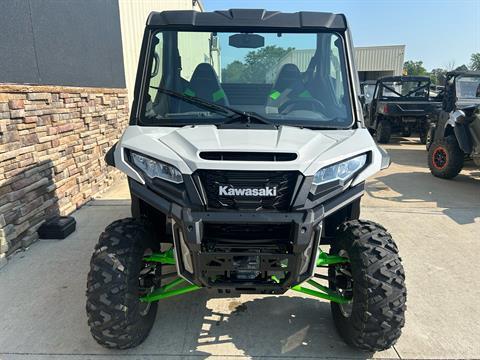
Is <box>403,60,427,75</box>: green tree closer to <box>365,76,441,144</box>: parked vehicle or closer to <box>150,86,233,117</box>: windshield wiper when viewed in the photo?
<box>365,76,441,144</box>: parked vehicle

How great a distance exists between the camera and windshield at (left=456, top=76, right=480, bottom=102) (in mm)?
9406

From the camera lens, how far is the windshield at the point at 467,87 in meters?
9.41

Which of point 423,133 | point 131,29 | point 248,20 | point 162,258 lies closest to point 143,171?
point 162,258

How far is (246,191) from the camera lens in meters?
2.29

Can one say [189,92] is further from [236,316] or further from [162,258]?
[236,316]

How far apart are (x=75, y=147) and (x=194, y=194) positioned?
3.93 meters

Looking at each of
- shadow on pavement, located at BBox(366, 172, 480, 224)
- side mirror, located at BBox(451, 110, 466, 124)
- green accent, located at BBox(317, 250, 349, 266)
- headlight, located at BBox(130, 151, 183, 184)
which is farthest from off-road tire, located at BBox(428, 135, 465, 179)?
headlight, located at BBox(130, 151, 183, 184)

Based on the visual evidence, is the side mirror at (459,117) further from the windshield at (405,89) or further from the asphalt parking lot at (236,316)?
the windshield at (405,89)

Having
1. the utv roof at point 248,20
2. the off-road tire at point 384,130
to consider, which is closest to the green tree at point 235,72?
the utv roof at point 248,20

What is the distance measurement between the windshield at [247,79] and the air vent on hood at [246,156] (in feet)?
1.99

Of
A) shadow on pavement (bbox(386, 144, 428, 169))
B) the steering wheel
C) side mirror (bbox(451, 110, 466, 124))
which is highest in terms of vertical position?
the steering wheel

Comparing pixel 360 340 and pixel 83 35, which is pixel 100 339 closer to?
pixel 360 340

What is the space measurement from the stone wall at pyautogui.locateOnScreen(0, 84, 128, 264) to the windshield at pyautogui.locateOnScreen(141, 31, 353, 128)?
187 cm

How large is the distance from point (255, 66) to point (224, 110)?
0.63 m
